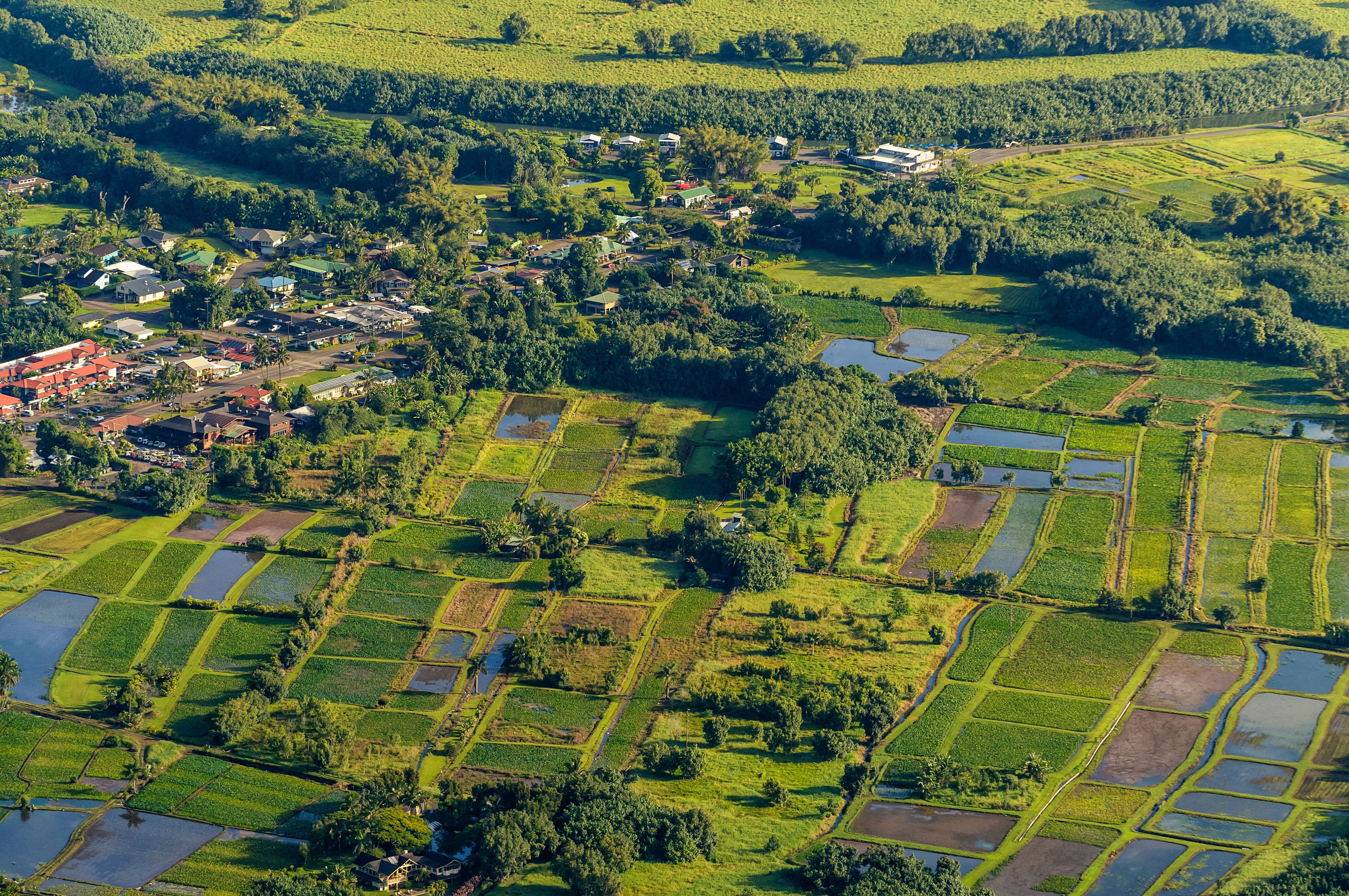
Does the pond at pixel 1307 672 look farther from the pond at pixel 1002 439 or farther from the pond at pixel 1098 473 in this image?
the pond at pixel 1002 439

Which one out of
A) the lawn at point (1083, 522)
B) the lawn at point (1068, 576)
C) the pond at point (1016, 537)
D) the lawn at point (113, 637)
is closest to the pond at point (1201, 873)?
the lawn at point (1068, 576)

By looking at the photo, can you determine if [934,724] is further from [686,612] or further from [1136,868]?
[686,612]

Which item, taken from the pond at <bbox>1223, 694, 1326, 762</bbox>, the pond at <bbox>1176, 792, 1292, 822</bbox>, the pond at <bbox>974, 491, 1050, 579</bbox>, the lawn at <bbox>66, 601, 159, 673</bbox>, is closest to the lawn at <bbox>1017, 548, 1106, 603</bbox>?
the pond at <bbox>974, 491, 1050, 579</bbox>

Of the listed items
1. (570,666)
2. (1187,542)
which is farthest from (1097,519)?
(570,666)

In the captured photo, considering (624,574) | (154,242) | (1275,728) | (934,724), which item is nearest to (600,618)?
(624,574)

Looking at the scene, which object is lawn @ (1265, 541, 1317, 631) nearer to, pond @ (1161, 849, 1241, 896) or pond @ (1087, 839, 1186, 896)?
pond @ (1161, 849, 1241, 896)
